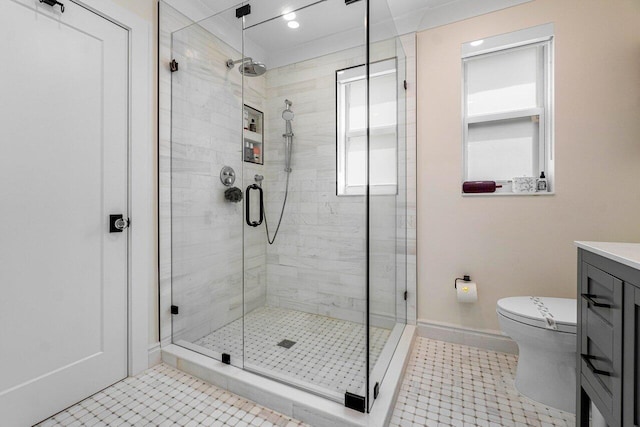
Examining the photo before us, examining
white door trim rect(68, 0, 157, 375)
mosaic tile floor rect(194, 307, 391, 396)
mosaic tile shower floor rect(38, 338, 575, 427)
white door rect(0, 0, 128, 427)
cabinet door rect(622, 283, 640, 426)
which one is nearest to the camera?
cabinet door rect(622, 283, 640, 426)

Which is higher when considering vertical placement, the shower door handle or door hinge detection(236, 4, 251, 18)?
door hinge detection(236, 4, 251, 18)

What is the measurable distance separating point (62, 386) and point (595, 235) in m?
2.96

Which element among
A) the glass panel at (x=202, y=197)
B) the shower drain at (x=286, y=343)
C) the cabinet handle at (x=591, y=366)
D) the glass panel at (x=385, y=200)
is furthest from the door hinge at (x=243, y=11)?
the cabinet handle at (x=591, y=366)

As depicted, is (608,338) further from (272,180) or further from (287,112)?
(287,112)

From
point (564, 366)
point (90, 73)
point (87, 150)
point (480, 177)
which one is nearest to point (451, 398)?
point (564, 366)

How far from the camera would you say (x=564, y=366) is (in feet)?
4.56

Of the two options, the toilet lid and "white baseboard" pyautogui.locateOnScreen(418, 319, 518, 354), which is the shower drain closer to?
"white baseboard" pyautogui.locateOnScreen(418, 319, 518, 354)

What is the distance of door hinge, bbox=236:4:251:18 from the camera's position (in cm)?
177

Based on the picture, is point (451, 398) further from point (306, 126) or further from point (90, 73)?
point (90, 73)

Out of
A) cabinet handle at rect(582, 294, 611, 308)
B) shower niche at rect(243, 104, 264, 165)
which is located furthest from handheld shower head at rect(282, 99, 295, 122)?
cabinet handle at rect(582, 294, 611, 308)

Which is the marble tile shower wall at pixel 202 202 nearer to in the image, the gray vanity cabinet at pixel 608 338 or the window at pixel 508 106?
the window at pixel 508 106

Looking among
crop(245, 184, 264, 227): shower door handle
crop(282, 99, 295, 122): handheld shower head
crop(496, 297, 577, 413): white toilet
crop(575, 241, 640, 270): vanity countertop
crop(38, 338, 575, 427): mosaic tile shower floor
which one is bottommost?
crop(38, 338, 575, 427): mosaic tile shower floor

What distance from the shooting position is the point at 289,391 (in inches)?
55.3

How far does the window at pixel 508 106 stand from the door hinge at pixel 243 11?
1.46m
